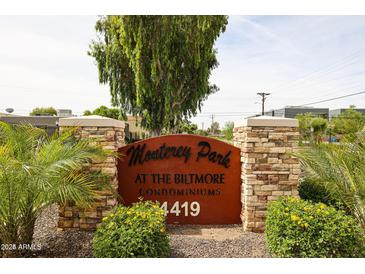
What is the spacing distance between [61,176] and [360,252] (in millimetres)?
3787

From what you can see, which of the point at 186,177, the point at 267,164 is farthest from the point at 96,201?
the point at 267,164

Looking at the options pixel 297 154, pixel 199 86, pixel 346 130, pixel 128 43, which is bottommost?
pixel 297 154

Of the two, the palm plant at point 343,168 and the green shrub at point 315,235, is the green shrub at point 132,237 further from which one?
the palm plant at point 343,168

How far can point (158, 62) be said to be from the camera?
41.4 feet

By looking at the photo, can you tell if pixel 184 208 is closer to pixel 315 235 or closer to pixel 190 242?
pixel 190 242

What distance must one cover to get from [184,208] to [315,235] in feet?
7.41

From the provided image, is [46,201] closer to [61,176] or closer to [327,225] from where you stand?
[61,176]

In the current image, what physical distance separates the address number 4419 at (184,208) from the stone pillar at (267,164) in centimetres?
95

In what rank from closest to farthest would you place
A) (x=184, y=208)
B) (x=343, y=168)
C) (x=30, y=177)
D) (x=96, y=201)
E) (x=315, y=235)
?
1. (x=30, y=177)
2. (x=315, y=235)
3. (x=343, y=168)
4. (x=96, y=201)
5. (x=184, y=208)

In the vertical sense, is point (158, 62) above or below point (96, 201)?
above

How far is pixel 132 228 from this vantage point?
10.2 feet

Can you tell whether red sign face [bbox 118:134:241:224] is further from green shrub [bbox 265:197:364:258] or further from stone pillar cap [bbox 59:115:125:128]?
green shrub [bbox 265:197:364:258]

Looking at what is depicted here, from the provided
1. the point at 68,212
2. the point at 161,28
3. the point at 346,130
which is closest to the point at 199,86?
the point at 161,28

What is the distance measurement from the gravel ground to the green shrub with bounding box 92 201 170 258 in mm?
410
